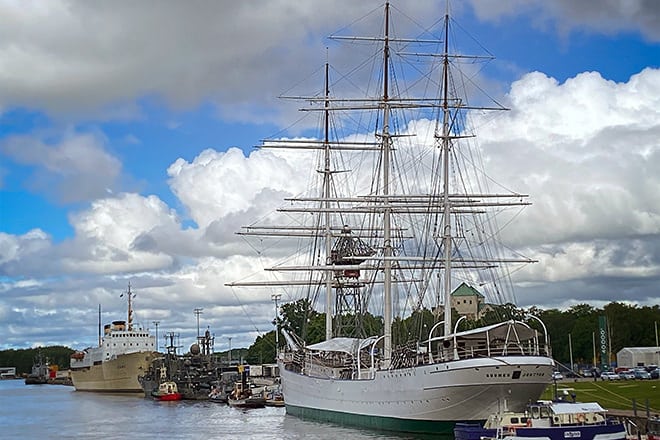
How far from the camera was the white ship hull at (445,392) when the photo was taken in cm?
5025

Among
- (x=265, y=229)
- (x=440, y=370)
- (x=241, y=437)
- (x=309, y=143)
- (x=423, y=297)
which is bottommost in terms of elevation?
(x=241, y=437)

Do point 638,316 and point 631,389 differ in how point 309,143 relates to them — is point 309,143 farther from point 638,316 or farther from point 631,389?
point 638,316

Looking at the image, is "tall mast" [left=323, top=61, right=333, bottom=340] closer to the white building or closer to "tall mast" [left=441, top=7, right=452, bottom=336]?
"tall mast" [left=441, top=7, right=452, bottom=336]

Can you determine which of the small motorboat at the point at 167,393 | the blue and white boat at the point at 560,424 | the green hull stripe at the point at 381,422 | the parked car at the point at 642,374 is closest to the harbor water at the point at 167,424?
the green hull stripe at the point at 381,422

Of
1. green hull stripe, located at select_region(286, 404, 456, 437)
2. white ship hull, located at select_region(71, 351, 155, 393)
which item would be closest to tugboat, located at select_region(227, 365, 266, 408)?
green hull stripe, located at select_region(286, 404, 456, 437)

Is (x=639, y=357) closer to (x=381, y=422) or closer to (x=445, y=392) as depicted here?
(x=381, y=422)

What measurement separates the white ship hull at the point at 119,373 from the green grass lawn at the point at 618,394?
8985cm

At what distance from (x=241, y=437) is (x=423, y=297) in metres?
15.7

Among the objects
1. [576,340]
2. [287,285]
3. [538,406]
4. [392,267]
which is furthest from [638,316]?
[538,406]

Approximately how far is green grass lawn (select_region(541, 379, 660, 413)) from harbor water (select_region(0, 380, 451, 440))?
562 inches

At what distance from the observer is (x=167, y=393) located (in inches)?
4783

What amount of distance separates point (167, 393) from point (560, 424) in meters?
87.8

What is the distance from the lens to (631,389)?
7112 cm

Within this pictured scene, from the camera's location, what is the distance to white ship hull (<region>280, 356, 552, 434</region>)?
5025 cm
